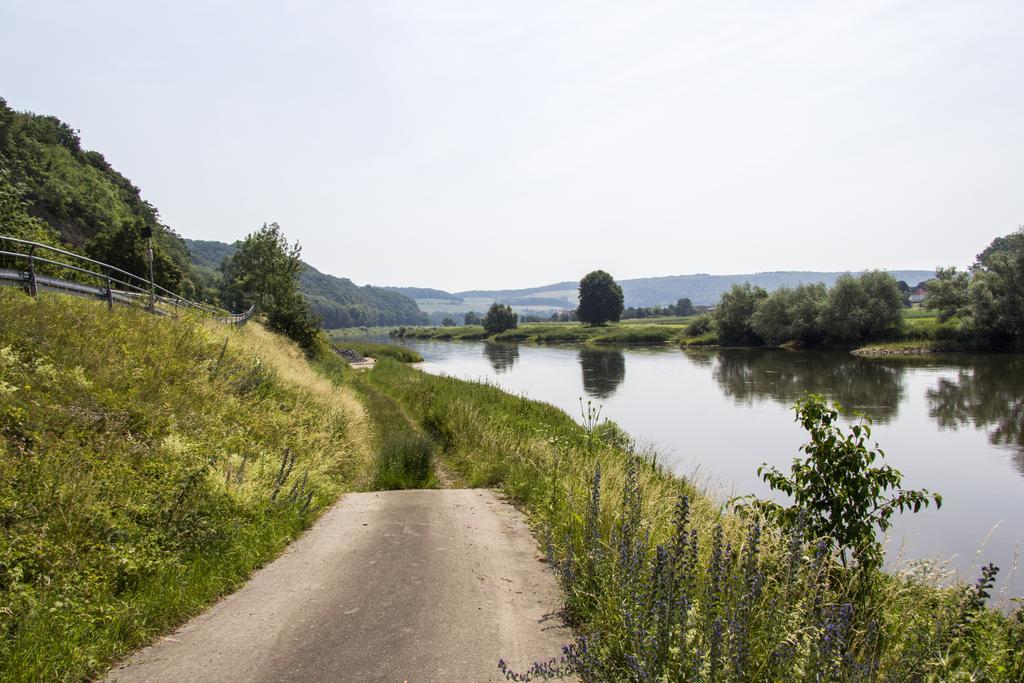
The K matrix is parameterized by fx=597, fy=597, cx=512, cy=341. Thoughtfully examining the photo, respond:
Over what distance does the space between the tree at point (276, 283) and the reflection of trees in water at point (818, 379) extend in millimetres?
26774

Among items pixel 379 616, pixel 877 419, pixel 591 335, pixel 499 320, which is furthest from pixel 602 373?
pixel 499 320

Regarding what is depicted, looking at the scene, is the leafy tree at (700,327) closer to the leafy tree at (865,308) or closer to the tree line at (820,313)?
the tree line at (820,313)

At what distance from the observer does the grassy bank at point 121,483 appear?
15.7 feet

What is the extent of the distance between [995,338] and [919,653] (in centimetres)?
6421

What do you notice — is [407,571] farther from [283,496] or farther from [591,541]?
[283,496]

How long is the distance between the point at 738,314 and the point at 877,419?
54097mm

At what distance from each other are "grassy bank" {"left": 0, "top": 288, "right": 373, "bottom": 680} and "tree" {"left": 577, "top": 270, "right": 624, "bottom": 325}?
11098 centimetres

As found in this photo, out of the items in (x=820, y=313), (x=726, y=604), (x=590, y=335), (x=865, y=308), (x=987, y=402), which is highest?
(x=865, y=308)

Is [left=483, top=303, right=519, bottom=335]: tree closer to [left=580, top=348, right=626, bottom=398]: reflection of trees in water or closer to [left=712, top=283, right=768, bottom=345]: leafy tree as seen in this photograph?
[left=712, top=283, right=768, bottom=345]: leafy tree

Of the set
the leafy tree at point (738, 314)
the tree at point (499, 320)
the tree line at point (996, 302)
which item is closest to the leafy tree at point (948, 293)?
the tree line at point (996, 302)

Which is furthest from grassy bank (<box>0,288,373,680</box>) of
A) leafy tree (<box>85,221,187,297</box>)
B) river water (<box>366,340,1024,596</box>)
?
leafy tree (<box>85,221,187,297</box>)

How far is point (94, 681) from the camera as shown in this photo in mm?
4176

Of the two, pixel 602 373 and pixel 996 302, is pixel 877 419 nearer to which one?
pixel 602 373

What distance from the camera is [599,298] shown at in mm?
121625
